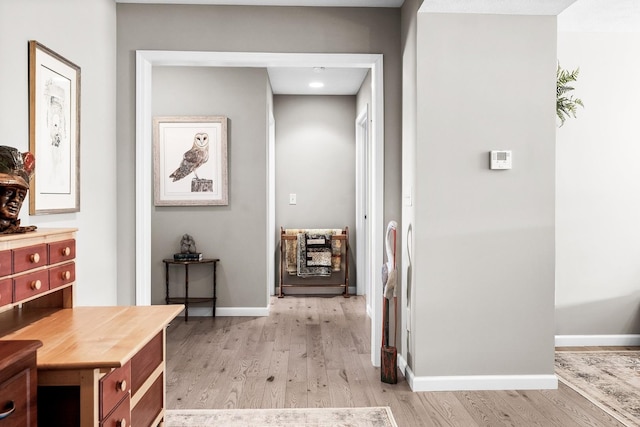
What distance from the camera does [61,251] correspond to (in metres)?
1.98

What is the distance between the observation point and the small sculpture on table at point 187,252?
192 inches

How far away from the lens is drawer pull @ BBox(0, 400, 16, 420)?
3.83ft

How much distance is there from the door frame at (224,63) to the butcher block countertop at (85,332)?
4.63ft

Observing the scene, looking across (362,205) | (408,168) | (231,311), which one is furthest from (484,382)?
(362,205)

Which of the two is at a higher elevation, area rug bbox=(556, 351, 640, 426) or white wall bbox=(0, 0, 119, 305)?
white wall bbox=(0, 0, 119, 305)

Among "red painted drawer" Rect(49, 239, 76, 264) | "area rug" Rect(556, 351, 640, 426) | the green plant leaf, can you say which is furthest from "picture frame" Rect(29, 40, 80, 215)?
the green plant leaf

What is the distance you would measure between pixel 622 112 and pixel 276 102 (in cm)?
382

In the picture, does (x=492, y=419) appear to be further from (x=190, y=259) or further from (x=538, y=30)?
(x=190, y=259)

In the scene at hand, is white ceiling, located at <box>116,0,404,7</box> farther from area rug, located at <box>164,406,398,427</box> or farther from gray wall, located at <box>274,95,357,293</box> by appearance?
gray wall, located at <box>274,95,357,293</box>

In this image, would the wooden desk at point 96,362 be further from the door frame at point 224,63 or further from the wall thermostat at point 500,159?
the wall thermostat at point 500,159

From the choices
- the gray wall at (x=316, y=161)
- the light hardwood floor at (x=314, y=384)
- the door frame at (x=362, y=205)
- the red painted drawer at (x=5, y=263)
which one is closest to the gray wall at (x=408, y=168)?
the light hardwood floor at (x=314, y=384)

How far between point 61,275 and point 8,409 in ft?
2.78

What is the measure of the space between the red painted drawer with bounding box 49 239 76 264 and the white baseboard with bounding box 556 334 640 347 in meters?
3.46

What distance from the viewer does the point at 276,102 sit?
646 cm
